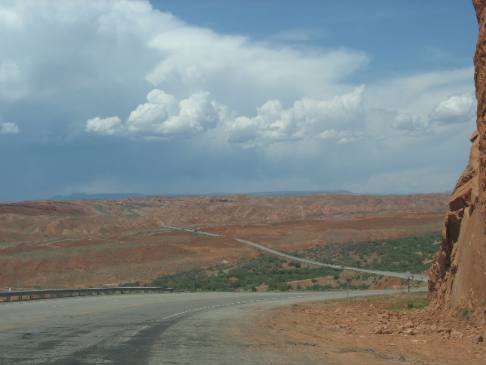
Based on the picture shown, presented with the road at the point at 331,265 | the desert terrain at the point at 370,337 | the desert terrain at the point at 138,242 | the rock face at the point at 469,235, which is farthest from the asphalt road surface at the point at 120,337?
the desert terrain at the point at 138,242

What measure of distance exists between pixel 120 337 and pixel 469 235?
1034 centimetres

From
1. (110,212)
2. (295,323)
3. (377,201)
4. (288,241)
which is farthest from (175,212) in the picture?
(295,323)

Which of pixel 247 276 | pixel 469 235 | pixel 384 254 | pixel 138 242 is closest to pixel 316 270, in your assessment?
pixel 247 276

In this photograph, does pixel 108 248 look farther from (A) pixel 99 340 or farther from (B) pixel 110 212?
(B) pixel 110 212

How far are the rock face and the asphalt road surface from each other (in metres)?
6.59

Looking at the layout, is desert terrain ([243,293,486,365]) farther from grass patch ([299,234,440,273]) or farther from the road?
grass patch ([299,234,440,273])

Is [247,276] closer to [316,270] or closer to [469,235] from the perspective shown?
[316,270]

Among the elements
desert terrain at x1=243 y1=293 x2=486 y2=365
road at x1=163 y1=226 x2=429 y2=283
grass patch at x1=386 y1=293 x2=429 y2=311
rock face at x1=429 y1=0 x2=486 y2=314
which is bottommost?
road at x1=163 y1=226 x2=429 y2=283

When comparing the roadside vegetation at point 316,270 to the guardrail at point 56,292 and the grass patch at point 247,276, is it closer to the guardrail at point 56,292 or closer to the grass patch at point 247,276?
the grass patch at point 247,276

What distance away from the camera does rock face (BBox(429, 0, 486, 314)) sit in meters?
17.0

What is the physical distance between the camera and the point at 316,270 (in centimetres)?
5806

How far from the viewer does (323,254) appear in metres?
72.1

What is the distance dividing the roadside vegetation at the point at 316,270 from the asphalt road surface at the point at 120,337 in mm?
25530

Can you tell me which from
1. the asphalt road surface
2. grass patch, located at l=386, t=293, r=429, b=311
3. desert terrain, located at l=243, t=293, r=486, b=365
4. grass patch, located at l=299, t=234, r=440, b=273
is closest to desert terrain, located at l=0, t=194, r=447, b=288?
grass patch, located at l=299, t=234, r=440, b=273
